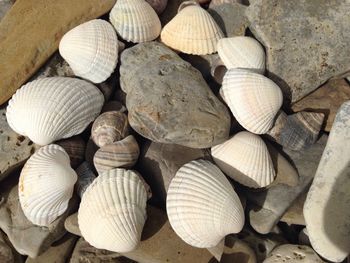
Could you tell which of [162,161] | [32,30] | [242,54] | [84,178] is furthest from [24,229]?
[242,54]

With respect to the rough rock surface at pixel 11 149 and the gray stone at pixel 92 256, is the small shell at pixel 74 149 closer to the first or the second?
the rough rock surface at pixel 11 149

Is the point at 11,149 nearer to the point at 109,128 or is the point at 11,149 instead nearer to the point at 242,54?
the point at 109,128

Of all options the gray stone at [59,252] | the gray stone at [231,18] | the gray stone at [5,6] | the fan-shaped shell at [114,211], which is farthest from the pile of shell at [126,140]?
the gray stone at [5,6]

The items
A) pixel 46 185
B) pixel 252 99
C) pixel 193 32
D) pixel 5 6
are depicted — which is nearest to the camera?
pixel 46 185

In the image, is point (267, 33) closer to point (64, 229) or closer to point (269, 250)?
point (269, 250)

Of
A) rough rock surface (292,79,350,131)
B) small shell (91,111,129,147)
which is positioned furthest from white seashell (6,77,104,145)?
rough rock surface (292,79,350,131)

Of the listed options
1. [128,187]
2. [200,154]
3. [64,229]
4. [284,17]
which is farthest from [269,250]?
[284,17]

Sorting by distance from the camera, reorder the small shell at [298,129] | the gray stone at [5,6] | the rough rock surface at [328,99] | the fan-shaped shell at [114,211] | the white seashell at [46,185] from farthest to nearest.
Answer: the gray stone at [5,6] → the rough rock surface at [328,99] → the small shell at [298,129] → the white seashell at [46,185] → the fan-shaped shell at [114,211]
